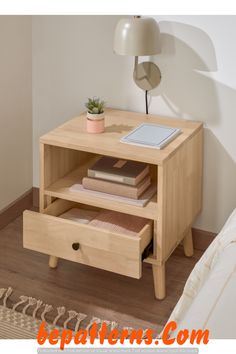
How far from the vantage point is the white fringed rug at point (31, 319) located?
89.2 inches

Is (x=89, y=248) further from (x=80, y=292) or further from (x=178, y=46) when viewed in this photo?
(x=178, y=46)

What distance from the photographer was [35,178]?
3119 millimetres

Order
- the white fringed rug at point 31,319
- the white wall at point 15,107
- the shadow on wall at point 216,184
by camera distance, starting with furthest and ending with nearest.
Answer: the white wall at point 15,107 < the shadow on wall at point 216,184 < the white fringed rug at point 31,319

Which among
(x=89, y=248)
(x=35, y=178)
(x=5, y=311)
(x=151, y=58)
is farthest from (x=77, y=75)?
(x=5, y=311)

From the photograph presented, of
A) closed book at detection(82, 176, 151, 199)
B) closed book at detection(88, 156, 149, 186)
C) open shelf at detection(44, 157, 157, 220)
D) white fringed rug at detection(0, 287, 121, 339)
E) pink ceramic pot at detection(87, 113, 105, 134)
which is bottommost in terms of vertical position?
white fringed rug at detection(0, 287, 121, 339)

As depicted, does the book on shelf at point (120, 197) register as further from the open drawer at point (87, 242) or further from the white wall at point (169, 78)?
the white wall at point (169, 78)

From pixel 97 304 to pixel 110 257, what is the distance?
0.66 ft

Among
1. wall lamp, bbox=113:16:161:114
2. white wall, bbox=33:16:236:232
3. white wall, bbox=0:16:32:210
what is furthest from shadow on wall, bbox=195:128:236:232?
white wall, bbox=0:16:32:210

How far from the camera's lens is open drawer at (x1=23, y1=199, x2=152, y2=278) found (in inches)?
90.6

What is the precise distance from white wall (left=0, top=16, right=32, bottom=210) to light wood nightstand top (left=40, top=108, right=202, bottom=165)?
35 cm

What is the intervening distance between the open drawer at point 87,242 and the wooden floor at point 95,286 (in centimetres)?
15

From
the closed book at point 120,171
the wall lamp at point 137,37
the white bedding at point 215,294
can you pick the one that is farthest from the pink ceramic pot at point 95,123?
the white bedding at point 215,294

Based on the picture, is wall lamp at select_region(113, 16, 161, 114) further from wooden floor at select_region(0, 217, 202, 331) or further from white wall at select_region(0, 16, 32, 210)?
wooden floor at select_region(0, 217, 202, 331)

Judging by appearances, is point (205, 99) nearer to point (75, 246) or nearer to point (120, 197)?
point (120, 197)
